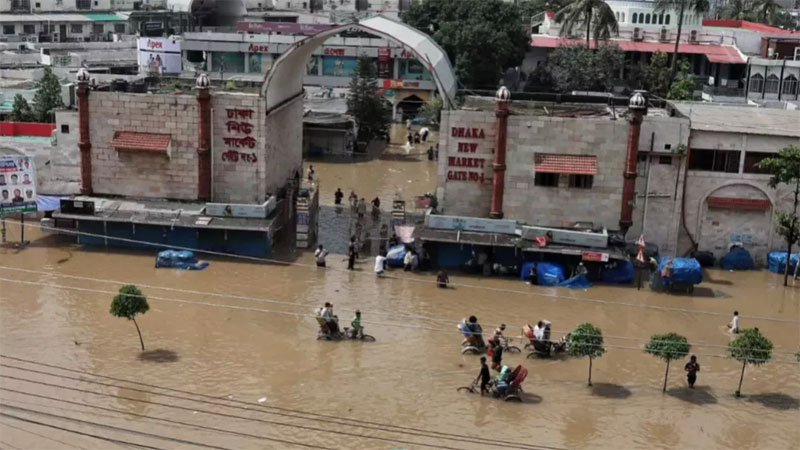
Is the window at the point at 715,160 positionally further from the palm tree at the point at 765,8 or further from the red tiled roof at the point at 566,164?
the palm tree at the point at 765,8

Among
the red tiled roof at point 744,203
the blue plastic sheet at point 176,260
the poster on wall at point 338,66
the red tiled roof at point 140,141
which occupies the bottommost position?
the blue plastic sheet at point 176,260

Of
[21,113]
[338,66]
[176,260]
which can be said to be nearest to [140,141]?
[176,260]

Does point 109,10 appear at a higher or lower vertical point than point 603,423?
higher

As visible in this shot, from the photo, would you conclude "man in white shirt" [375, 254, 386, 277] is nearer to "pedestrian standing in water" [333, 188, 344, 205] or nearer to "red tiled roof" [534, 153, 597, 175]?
"red tiled roof" [534, 153, 597, 175]

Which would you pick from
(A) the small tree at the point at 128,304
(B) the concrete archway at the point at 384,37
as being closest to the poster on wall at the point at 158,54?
(B) the concrete archway at the point at 384,37

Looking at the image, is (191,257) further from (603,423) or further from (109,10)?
(109,10)

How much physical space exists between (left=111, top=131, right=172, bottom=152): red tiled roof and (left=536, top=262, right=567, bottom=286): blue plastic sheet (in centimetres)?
1462

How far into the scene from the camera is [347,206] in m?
42.4

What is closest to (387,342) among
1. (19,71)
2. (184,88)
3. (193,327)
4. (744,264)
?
(193,327)

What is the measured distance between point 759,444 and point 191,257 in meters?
19.8

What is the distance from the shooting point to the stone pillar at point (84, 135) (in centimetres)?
3441

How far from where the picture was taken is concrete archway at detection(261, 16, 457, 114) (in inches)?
1344

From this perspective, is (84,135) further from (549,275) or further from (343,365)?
(549,275)

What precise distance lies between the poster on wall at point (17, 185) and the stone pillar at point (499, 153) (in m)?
17.0
